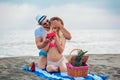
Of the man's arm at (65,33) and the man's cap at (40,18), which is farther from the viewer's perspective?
the man's cap at (40,18)

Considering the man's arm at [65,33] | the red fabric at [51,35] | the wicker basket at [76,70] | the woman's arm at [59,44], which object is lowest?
the wicker basket at [76,70]

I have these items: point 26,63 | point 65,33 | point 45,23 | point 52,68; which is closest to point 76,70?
point 52,68

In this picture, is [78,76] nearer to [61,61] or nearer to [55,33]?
[61,61]

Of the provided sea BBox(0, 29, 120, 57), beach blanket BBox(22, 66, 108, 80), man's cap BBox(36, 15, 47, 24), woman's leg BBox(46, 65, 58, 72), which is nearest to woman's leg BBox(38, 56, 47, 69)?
beach blanket BBox(22, 66, 108, 80)

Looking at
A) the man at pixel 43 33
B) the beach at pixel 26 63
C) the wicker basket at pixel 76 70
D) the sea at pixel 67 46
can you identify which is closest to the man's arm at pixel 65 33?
the man at pixel 43 33

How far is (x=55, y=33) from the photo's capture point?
668 centimetres

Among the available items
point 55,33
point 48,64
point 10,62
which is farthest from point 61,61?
point 10,62

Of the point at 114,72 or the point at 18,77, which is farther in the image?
the point at 114,72

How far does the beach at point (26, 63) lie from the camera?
7004 millimetres

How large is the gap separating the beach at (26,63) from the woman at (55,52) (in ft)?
1.72

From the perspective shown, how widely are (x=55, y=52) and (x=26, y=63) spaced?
235 cm

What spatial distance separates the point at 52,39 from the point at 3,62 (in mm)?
3018

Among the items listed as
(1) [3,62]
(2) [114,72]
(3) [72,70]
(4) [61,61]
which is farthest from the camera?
(1) [3,62]

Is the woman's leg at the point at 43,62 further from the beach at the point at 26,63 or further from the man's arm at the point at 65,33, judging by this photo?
the man's arm at the point at 65,33
